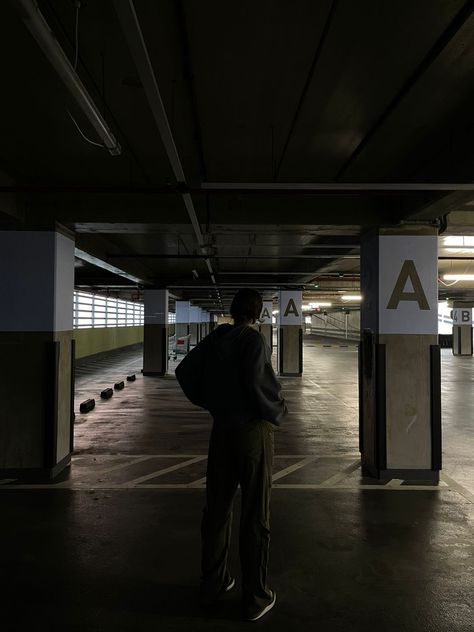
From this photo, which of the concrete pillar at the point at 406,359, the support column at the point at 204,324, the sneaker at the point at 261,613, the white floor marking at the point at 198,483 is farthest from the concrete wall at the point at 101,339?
the sneaker at the point at 261,613

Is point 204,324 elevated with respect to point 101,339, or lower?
elevated

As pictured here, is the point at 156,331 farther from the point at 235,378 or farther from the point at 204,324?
the point at 204,324

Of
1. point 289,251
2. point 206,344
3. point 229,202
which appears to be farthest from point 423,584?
point 289,251

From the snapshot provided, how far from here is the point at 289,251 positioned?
10148 mm

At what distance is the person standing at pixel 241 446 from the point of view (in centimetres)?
270

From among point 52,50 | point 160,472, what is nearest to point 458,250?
point 160,472

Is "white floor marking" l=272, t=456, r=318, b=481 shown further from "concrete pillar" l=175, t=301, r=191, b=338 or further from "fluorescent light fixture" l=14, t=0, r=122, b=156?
"concrete pillar" l=175, t=301, r=191, b=338

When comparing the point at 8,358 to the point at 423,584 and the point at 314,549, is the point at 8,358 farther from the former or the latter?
the point at 423,584

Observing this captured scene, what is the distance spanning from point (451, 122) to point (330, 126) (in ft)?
3.22

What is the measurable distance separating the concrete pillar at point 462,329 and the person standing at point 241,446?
24.7 metres

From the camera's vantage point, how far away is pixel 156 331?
15.8 m

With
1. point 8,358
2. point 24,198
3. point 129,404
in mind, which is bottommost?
point 129,404

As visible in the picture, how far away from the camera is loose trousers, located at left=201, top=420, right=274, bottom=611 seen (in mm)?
2703

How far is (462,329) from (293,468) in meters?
22.5
